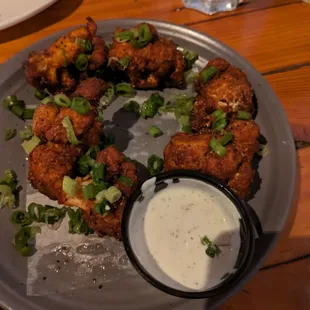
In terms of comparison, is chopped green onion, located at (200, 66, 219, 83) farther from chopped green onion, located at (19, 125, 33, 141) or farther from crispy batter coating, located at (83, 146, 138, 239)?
chopped green onion, located at (19, 125, 33, 141)

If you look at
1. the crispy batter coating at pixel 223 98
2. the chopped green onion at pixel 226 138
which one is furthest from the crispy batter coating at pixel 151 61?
the chopped green onion at pixel 226 138

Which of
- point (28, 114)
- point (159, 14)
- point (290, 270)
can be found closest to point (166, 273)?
point (290, 270)

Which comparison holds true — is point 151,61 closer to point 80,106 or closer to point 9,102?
point 80,106

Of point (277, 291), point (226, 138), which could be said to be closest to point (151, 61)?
point (226, 138)

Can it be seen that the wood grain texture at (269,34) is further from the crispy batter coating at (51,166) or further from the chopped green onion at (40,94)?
the crispy batter coating at (51,166)

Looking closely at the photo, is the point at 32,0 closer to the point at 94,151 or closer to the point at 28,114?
the point at 28,114

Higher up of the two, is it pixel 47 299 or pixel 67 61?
pixel 67 61

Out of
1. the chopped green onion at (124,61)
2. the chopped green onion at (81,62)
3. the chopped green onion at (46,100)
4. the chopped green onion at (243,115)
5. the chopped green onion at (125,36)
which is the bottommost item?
the chopped green onion at (243,115)
